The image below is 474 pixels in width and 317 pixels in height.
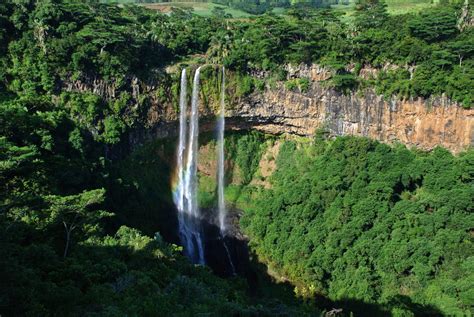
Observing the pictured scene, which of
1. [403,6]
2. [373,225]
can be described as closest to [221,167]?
[373,225]

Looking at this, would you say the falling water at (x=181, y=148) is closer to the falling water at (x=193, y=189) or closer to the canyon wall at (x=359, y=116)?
the falling water at (x=193, y=189)

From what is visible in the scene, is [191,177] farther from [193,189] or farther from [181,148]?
[181,148]

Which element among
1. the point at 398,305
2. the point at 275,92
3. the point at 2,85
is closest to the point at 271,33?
the point at 275,92

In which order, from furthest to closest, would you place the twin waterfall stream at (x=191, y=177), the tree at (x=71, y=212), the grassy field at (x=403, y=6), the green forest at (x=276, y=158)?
1. the grassy field at (x=403, y=6)
2. the twin waterfall stream at (x=191, y=177)
3. the green forest at (x=276, y=158)
4. the tree at (x=71, y=212)

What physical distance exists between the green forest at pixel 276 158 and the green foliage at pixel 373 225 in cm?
8

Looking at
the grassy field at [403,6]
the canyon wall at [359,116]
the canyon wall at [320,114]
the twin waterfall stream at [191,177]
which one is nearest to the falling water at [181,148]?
the twin waterfall stream at [191,177]

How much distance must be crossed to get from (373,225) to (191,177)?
489 inches

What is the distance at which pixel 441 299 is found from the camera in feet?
74.0

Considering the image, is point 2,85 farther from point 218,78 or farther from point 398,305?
point 398,305

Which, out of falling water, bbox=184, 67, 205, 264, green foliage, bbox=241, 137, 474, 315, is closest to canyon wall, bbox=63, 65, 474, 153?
falling water, bbox=184, 67, 205, 264

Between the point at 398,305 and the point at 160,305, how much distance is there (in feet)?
45.4

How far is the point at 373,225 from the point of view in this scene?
2762cm

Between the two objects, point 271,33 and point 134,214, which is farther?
point 271,33

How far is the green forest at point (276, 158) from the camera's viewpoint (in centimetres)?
2331
